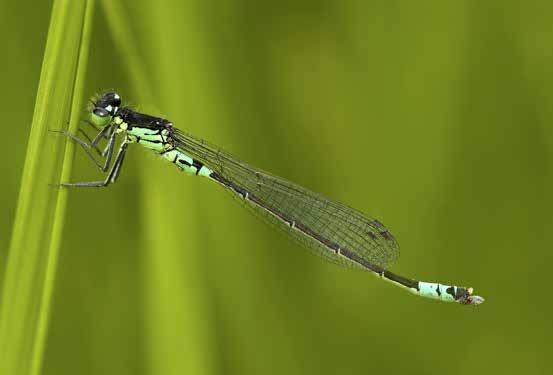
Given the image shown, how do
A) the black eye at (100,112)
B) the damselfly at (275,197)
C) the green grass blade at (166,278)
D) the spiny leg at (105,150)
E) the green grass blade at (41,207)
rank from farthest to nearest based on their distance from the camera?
the damselfly at (275,197) < the black eye at (100,112) < the spiny leg at (105,150) < the green grass blade at (166,278) < the green grass blade at (41,207)

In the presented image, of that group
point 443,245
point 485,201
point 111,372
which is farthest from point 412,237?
point 111,372

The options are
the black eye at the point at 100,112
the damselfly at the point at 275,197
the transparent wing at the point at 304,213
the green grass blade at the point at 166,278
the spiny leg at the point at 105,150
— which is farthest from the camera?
the transparent wing at the point at 304,213

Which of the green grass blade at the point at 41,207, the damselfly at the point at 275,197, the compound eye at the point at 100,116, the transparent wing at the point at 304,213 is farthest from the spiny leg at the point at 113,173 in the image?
the green grass blade at the point at 41,207

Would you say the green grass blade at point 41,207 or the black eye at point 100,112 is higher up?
the black eye at point 100,112

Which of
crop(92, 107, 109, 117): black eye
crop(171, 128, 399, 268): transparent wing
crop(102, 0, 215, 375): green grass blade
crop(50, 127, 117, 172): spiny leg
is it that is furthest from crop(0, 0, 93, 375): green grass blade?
crop(171, 128, 399, 268): transparent wing

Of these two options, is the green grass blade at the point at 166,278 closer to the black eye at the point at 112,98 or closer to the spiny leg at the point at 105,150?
the spiny leg at the point at 105,150

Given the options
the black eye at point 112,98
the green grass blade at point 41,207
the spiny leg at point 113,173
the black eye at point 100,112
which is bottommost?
the green grass blade at point 41,207
